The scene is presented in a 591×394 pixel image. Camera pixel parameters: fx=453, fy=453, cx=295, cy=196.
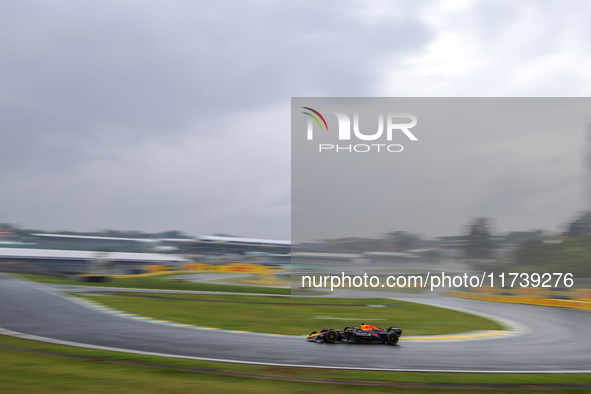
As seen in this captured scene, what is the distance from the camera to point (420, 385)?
20.9 ft

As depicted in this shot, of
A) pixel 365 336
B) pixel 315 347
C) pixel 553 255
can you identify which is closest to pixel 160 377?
pixel 315 347

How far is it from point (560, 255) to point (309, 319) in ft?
59.3

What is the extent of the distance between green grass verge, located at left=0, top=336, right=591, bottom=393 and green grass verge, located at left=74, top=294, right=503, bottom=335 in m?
4.02

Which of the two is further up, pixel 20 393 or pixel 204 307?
pixel 20 393

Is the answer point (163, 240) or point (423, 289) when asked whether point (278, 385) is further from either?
point (163, 240)

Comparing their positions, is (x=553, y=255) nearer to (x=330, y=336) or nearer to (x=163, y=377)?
(x=330, y=336)

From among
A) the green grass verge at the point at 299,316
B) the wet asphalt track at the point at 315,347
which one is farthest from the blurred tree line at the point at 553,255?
the wet asphalt track at the point at 315,347

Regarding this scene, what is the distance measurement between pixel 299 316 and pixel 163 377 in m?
8.51

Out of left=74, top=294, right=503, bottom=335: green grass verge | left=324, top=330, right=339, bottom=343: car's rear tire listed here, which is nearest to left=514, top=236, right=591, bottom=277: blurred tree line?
left=74, top=294, right=503, bottom=335: green grass verge

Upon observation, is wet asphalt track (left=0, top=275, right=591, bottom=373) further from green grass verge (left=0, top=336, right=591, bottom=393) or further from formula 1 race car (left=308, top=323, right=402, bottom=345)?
green grass verge (left=0, top=336, right=591, bottom=393)

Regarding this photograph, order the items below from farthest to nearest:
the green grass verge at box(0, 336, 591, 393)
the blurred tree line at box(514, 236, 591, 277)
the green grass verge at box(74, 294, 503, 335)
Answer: the blurred tree line at box(514, 236, 591, 277), the green grass verge at box(74, 294, 503, 335), the green grass verge at box(0, 336, 591, 393)

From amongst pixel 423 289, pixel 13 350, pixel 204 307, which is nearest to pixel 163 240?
pixel 423 289

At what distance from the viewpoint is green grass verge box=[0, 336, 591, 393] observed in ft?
19.3

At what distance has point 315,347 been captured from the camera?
8914mm
